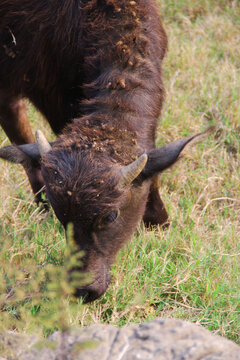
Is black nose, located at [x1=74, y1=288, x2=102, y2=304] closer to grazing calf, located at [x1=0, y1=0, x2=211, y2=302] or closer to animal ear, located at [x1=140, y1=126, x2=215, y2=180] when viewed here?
grazing calf, located at [x1=0, y1=0, x2=211, y2=302]

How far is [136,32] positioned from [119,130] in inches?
34.9

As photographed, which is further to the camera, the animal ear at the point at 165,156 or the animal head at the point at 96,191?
the animal ear at the point at 165,156

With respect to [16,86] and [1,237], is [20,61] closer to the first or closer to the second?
[16,86]

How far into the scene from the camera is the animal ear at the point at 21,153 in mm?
3918

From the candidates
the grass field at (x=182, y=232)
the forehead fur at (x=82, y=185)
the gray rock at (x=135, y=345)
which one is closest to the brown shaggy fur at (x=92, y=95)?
the forehead fur at (x=82, y=185)

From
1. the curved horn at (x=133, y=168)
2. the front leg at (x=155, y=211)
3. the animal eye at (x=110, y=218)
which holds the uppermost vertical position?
the curved horn at (x=133, y=168)

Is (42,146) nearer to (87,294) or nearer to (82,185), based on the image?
(82,185)

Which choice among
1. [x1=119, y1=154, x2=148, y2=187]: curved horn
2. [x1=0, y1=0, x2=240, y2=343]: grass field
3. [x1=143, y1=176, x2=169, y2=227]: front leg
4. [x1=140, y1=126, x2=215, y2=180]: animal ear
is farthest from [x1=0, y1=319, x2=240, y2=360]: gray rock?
[x1=143, y1=176, x2=169, y2=227]: front leg

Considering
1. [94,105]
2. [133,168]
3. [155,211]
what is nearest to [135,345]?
[133,168]

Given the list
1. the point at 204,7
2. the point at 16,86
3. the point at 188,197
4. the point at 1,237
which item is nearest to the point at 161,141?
the point at 188,197

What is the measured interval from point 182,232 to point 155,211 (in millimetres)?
340

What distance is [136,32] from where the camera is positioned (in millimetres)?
3932

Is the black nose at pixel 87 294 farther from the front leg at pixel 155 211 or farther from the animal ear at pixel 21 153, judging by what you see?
the front leg at pixel 155 211

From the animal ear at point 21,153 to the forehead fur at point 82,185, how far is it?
0.53 metres
